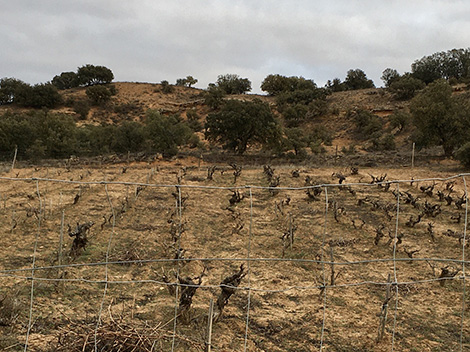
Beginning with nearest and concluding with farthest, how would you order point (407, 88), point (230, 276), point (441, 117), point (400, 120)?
point (230, 276) → point (441, 117) → point (400, 120) → point (407, 88)

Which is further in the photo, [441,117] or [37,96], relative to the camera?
[37,96]

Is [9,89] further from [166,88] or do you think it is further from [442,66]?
[442,66]

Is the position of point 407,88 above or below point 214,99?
above

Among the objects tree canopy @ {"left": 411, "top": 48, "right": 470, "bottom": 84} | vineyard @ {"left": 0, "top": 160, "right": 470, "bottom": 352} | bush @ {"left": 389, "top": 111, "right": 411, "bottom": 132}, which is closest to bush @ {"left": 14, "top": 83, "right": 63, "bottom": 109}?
vineyard @ {"left": 0, "top": 160, "right": 470, "bottom": 352}

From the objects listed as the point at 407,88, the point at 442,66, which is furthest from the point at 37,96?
the point at 442,66

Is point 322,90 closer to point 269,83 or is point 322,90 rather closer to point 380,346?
point 269,83

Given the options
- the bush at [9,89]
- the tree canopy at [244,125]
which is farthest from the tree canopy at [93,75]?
the tree canopy at [244,125]

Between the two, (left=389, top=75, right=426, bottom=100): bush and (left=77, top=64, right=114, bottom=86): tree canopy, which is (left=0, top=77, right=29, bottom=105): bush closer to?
(left=77, top=64, right=114, bottom=86): tree canopy

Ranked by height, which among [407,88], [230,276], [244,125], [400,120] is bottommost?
[230,276]

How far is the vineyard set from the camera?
190 inches

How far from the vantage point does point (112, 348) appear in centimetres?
399

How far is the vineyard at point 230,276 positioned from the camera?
482cm

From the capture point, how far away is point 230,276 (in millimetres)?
5465

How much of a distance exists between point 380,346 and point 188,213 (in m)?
7.33
